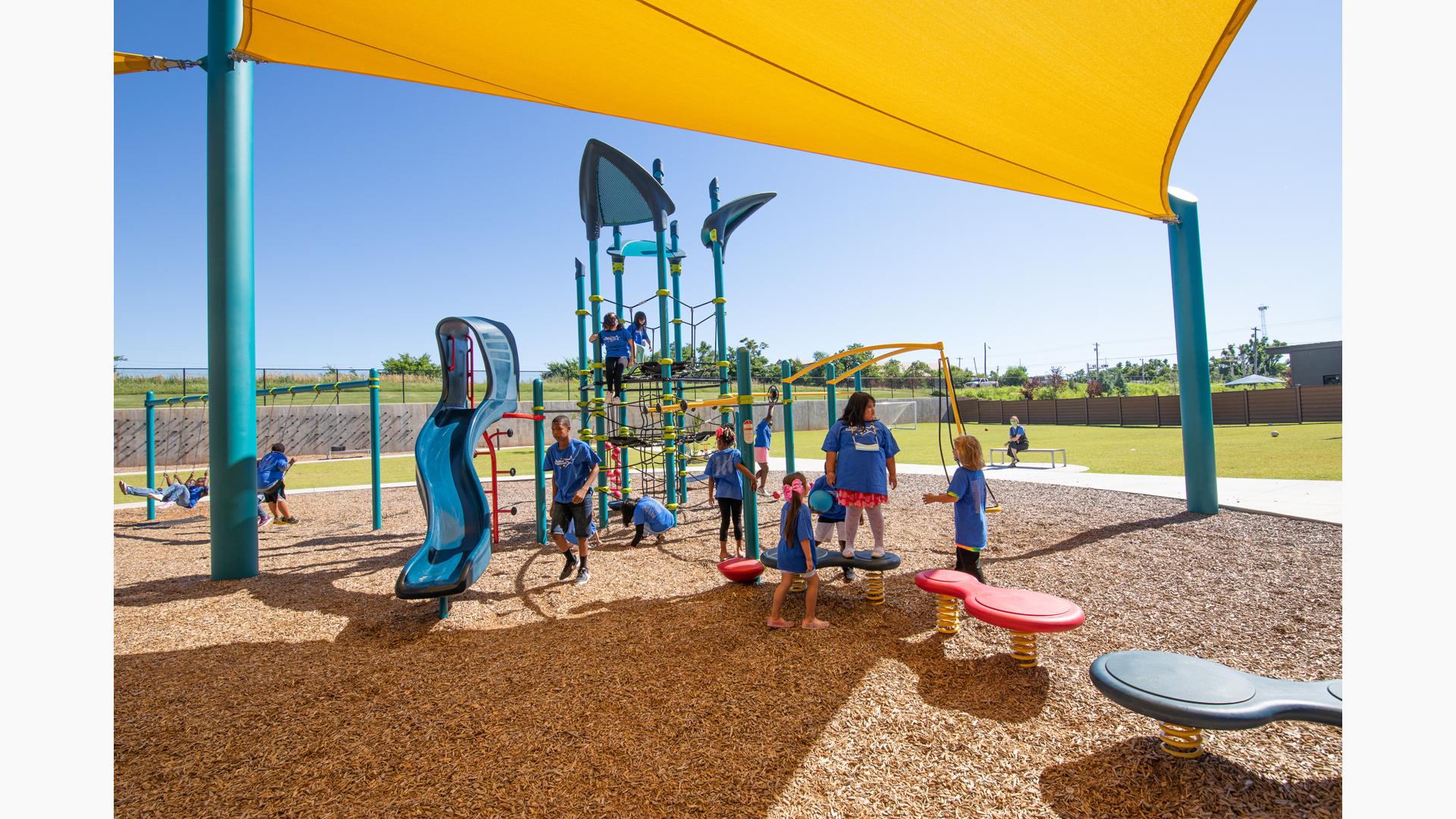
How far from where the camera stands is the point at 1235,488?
10.2m

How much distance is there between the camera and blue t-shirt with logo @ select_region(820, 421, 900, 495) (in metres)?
5.25

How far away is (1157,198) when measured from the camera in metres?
6.59

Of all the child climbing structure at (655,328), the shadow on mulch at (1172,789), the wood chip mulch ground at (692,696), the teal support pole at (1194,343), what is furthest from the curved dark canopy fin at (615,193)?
the shadow on mulch at (1172,789)

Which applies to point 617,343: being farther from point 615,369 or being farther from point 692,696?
point 692,696

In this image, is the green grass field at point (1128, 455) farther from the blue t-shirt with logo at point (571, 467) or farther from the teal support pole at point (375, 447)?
the blue t-shirt with logo at point (571, 467)

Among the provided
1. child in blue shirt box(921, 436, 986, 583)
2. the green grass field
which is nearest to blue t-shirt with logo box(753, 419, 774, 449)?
child in blue shirt box(921, 436, 986, 583)

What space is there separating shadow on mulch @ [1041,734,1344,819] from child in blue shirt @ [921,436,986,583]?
2254mm

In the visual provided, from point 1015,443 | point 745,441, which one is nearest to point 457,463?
point 745,441

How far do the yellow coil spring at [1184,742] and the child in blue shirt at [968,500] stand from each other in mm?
2185

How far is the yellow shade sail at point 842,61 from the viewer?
11.1ft

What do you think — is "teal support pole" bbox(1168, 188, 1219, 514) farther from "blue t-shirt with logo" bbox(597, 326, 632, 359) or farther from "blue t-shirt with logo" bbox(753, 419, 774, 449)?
"blue t-shirt with logo" bbox(597, 326, 632, 359)

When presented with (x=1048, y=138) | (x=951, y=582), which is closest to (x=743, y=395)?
(x=951, y=582)

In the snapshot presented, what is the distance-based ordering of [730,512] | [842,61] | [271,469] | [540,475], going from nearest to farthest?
[842,61] → [730,512] → [540,475] → [271,469]

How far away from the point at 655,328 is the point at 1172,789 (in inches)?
336
